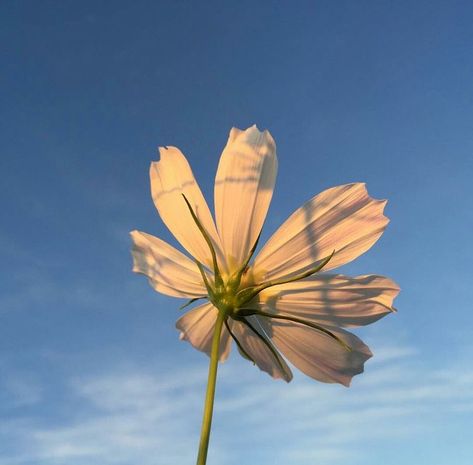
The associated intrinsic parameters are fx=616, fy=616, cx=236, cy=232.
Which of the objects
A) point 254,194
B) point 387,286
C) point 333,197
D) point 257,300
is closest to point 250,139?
point 254,194

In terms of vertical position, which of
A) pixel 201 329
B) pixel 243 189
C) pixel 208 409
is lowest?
pixel 208 409

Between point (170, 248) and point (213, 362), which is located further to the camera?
point (170, 248)

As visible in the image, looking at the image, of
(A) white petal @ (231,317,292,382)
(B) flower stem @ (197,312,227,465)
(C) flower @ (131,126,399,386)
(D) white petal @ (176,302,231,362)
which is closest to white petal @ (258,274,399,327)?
(C) flower @ (131,126,399,386)

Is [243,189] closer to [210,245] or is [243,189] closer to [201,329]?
[210,245]

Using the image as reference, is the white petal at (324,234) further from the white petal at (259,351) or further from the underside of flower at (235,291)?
the white petal at (259,351)

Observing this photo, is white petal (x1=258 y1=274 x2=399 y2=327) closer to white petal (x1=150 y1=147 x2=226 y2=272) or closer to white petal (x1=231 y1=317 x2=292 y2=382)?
white petal (x1=231 y1=317 x2=292 y2=382)

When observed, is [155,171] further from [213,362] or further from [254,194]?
[213,362]

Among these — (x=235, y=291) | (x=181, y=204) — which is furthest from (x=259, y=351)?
(x=181, y=204)
